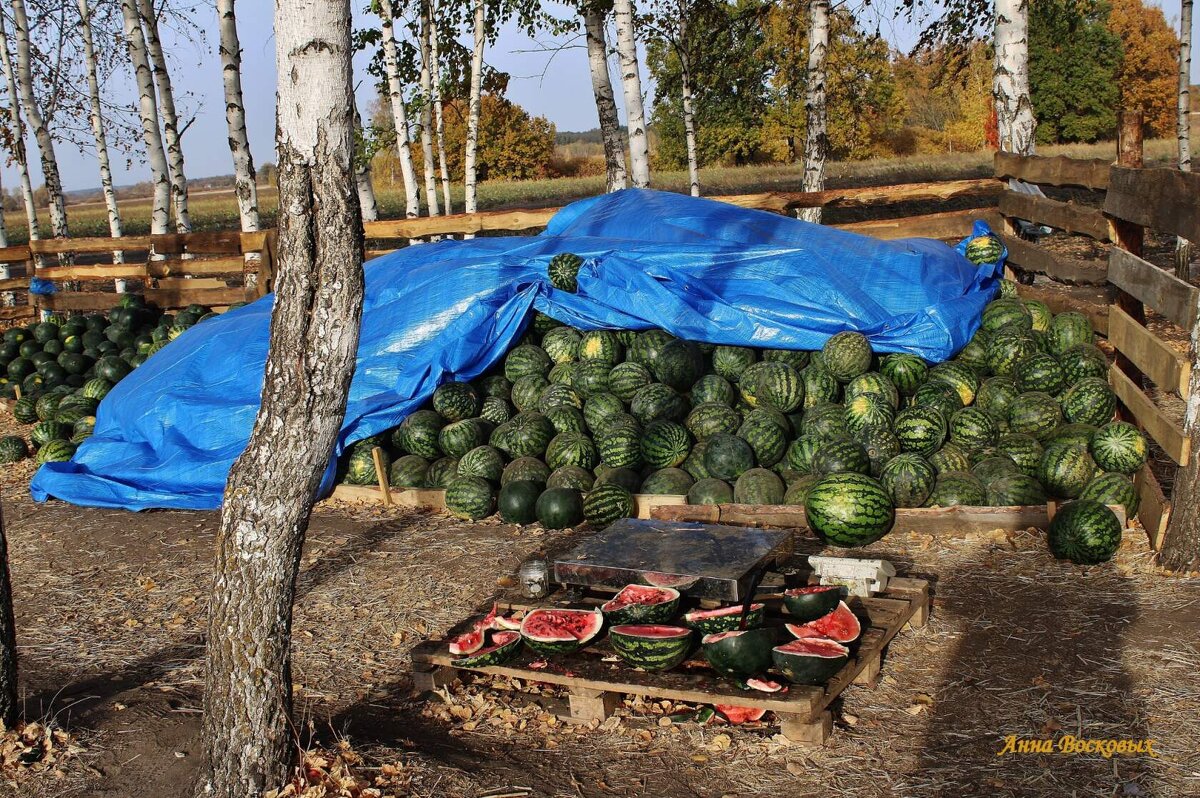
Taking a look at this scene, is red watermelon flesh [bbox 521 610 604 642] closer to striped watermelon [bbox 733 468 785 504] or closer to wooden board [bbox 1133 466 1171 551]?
striped watermelon [bbox 733 468 785 504]

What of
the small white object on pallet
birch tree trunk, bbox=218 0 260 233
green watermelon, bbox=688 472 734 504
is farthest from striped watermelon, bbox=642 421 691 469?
birch tree trunk, bbox=218 0 260 233

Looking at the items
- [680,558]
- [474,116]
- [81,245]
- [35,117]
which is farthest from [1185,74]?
[35,117]

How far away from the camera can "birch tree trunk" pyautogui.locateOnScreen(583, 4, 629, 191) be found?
1483cm

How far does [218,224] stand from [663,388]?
34945 mm

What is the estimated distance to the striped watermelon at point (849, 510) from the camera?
6.27 meters

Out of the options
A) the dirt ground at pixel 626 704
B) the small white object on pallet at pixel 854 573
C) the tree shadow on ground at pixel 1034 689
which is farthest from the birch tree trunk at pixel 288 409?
the small white object on pallet at pixel 854 573

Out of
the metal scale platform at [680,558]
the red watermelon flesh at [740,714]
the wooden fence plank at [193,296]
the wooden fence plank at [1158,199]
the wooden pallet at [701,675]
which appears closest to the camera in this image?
the wooden pallet at [701,675]

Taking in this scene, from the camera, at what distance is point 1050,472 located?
6.75 m

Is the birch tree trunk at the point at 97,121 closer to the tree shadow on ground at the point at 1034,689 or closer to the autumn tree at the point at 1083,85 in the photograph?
the tree shadow on ground at the point at 1034,689

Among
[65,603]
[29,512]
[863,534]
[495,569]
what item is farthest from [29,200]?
[863,534]

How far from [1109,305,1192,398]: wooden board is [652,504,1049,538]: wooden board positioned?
1091mm

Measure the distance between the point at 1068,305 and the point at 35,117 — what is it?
56.7 ft

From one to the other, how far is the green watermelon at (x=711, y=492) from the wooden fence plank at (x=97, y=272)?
34.7ft

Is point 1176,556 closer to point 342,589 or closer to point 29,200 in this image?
point 342,589
